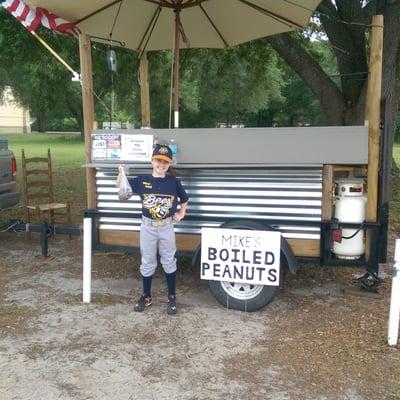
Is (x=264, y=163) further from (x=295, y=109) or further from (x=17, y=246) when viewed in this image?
(x=295, y=109)

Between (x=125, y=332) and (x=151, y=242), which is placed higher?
(x=151, y=242)

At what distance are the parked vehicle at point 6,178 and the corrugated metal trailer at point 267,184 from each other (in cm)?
271

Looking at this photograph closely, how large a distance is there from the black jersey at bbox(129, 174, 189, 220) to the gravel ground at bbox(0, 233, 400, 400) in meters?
0.95

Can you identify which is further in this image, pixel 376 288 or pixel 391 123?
pixel 376 288

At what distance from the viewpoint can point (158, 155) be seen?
4.43 m

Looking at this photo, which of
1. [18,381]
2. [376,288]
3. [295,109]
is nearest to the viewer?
[18,381]

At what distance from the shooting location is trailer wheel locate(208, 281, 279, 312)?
4.71 m

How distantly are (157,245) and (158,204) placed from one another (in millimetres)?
407

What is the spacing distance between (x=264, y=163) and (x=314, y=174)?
44cm

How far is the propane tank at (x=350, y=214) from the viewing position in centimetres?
463

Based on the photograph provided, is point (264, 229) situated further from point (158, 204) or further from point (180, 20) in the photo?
point (180, 20)

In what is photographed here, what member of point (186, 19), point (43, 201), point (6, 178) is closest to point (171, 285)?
point (6, 178)

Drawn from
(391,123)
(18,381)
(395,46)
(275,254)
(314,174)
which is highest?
(395,46)

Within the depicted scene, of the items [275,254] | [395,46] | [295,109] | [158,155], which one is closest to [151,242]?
[158,155]
